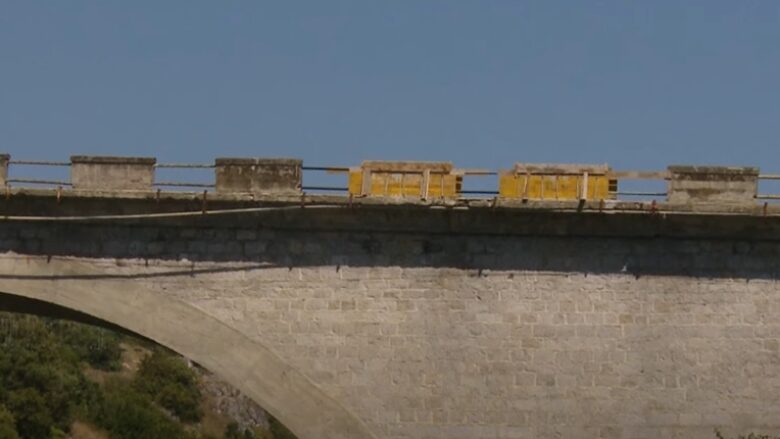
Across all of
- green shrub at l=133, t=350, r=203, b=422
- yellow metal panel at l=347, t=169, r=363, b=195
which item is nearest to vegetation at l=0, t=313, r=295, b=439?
green shrub at l=133, t=350, r=203, b=422

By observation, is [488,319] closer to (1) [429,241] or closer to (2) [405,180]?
(1) [429,241]

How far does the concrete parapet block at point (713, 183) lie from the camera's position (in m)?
24.0

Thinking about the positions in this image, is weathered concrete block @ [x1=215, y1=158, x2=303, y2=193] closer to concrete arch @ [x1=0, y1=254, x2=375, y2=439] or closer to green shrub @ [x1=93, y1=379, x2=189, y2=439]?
concrete arch @ [x1=0, y1=254, x2=375, y2=439]

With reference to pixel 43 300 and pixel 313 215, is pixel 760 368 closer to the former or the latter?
pixel 313 215

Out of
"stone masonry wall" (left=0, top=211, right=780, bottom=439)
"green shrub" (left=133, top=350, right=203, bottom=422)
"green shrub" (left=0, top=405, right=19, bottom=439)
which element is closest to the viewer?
"stone masonry wall" (left=0, top=211, right=780, bottom=439)

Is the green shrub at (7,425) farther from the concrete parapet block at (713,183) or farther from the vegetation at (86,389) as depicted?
the concrete parapet block at (713,183)

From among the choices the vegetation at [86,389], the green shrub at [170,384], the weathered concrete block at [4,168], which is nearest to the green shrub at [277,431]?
the vegetation at [86,389]

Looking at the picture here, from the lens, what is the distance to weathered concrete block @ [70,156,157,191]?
23.9m

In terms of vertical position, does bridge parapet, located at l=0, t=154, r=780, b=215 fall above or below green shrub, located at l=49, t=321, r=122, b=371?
below

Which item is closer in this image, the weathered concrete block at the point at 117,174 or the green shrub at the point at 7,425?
the weathered concrete block at the point at 117,174

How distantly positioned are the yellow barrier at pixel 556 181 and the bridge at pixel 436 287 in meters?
0.02

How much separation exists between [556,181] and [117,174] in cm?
606

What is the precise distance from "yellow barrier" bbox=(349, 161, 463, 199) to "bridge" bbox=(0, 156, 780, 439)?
0.03 m

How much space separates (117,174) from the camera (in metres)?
24.0
